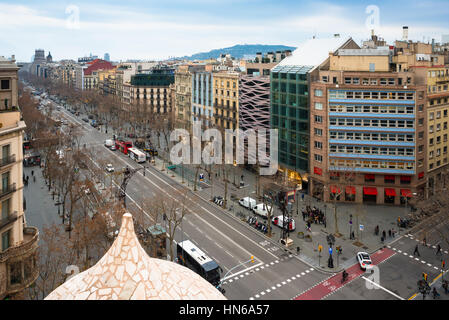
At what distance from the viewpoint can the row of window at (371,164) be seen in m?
57.9

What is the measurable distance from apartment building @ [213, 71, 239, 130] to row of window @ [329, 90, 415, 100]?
88.7 feet

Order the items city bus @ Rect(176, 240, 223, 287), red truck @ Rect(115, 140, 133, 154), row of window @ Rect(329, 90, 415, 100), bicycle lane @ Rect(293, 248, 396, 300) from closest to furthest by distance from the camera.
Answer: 1. bicycle lane @ Rect(293, 248, 396, 300)
2. city bus @ Rect(176, 240, 223, 287)
3. row of window @ Rect(329, 90, 415, 100)
4. red truck @ Rect(115, 140, 133, 154)

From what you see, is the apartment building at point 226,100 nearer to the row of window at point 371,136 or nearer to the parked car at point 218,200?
the parked car at point 218,200

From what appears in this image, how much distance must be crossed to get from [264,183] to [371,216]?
17233 mm

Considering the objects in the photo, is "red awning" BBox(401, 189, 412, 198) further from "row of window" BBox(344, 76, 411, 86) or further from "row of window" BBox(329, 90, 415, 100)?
"row of window" BBox(344, 76, 411, 86)

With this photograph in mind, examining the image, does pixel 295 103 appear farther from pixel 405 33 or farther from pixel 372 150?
pixel 405 33

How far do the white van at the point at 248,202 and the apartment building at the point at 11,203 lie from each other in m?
31.6

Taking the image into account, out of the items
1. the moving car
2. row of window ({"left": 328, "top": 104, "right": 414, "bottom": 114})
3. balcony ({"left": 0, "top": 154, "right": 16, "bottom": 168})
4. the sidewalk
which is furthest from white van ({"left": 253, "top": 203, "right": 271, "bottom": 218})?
balcony ({"left": 0, "top": 154, "right": 16, "bottom": 168})

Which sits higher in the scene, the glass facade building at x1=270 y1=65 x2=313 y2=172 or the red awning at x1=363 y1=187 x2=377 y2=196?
the glass facade building at x1=270 y1=65 x2=313 y2=172

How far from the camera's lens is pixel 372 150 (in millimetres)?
59281

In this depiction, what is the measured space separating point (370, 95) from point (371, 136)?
640cm

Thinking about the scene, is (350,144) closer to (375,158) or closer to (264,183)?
(375,158)

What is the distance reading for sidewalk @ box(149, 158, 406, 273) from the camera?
43969mm

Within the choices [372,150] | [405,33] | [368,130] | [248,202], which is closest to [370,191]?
[372,150]
